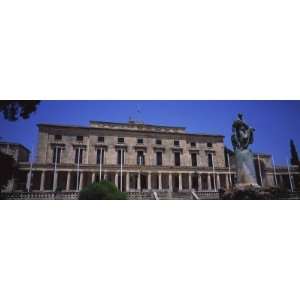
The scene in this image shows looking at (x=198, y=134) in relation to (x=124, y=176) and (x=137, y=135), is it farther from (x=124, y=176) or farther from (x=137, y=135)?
(x=124, y=176)

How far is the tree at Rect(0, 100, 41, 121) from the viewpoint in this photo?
11984 millimetres

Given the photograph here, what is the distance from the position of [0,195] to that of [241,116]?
1490cm

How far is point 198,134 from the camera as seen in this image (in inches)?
1240

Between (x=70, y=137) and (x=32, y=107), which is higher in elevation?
(x=70, y=137)

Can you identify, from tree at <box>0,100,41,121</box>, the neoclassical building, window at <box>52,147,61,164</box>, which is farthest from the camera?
window at <box>52,147,61,164</box>

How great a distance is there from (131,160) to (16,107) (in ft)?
56.3

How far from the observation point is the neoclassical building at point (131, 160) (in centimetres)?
2591

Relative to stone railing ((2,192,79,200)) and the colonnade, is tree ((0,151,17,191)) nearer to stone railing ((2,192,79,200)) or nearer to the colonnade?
stone railing ((2,192,79,200))

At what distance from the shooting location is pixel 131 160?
28.3 m

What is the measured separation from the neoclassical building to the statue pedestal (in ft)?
37.8

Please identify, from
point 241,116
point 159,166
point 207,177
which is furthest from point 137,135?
point 241,116

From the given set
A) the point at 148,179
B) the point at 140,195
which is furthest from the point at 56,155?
the point at 140,195

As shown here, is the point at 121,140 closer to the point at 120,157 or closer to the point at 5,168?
the point at 120,157

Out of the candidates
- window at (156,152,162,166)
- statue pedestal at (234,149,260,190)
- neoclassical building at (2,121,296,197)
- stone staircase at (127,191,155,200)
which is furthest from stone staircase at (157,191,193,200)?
window at (156,152,162,166)
